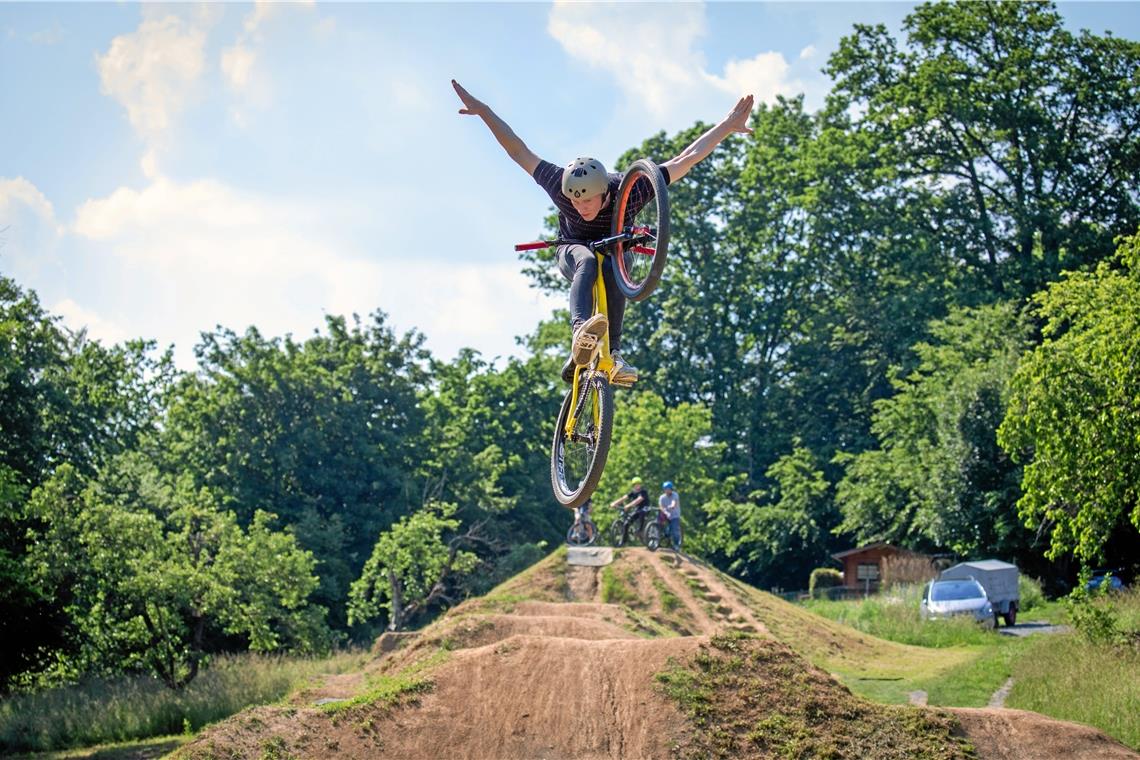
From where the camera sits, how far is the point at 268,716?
1992cm

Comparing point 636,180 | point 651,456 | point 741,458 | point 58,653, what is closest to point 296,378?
point 651,456

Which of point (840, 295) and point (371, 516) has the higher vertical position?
point (840, 295)

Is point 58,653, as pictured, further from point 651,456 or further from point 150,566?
point 651,456

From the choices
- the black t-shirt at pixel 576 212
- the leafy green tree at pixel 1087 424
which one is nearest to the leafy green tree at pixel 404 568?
the leafy green tree at pixel 1087 424

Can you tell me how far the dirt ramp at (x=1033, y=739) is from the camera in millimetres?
17312

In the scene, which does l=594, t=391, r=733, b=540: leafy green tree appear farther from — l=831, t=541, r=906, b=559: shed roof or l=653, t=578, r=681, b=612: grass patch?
l=653, t=578, r=681, b=612: grass patch

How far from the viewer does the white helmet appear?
1161 cm

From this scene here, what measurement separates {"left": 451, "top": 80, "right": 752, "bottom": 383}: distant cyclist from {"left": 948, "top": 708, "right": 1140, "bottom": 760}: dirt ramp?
29.9ft

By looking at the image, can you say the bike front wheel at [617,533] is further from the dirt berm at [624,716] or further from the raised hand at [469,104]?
the raised hand at [469,104]

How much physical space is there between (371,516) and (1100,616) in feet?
96.4

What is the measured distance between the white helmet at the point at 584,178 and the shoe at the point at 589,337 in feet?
3.76

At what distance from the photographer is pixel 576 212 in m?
12.1

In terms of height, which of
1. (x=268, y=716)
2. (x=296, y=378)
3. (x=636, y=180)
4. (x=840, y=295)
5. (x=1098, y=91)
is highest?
(x=1098, y=91)

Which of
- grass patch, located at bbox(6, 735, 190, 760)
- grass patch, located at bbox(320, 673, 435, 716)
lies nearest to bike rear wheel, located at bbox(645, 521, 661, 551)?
grass patch, located at bbox(6, 735, 190, 760)
